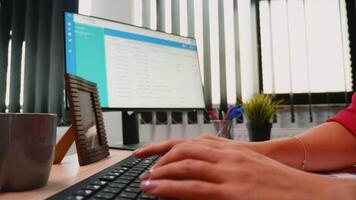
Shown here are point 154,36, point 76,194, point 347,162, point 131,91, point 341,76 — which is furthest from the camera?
point 341,76

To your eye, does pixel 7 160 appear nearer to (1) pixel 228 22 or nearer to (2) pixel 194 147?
(2) pixel 194 147

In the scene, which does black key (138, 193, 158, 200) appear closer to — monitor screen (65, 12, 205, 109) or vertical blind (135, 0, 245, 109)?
monitor screen (65, 12, 205, 109)

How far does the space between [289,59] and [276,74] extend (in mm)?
103

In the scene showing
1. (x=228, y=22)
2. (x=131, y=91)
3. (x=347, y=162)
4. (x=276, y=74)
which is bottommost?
(x=347, y=162)

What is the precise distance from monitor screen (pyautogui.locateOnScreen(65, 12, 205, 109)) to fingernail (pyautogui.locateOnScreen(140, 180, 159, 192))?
71 centimetres

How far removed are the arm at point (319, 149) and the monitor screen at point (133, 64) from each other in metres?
0.55

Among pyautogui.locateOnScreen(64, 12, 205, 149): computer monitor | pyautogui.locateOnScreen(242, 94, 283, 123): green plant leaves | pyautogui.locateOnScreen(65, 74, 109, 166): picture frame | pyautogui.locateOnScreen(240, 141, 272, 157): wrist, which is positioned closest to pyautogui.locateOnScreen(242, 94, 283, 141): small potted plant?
pyautogui.locateOnScreen(242, 94, 283, 123): green plant leaves

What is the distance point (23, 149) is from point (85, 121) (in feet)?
0.95

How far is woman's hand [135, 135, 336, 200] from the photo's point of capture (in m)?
0.33

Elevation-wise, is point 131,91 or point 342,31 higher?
point 342,31

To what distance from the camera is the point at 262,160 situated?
0.40 m

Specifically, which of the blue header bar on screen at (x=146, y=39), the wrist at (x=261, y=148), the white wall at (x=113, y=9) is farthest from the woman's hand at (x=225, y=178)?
the white wall at (x=113, y=9)

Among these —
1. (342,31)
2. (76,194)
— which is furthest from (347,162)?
(342,31)

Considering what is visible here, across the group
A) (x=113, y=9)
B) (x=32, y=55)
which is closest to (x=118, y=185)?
(x=113, y=9)
